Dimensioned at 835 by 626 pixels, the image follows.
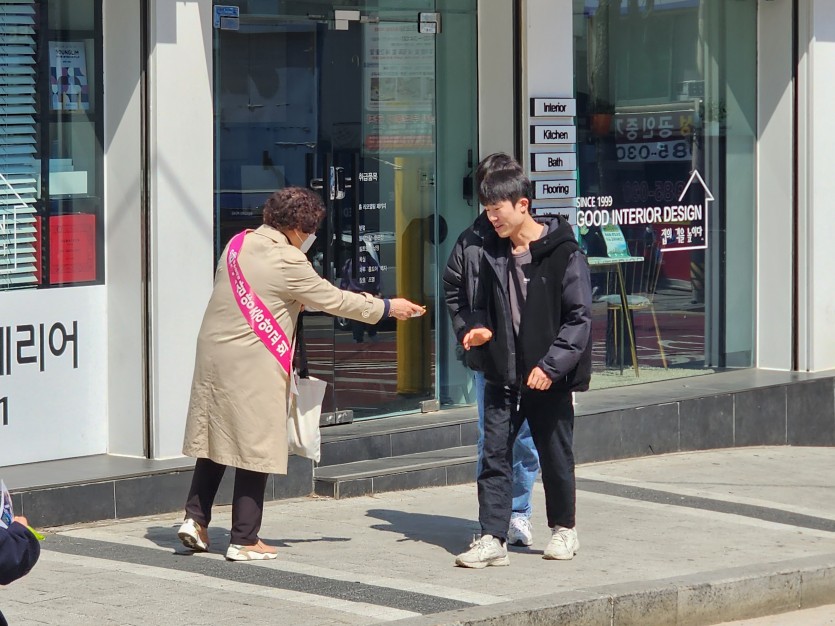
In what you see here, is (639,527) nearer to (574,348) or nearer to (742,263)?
(574,348)

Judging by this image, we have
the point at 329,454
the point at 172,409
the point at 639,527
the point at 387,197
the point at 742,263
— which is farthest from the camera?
the point at 742,263

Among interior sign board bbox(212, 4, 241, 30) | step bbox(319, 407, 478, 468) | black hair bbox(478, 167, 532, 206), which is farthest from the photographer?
step bbox(319, 407, 478, 468)

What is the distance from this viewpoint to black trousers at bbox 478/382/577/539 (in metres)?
6.68

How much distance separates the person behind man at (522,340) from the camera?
661cm

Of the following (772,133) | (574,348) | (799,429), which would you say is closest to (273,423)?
(574,348)

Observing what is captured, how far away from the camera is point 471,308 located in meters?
6.82

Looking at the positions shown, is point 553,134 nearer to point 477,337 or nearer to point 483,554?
point 477,337

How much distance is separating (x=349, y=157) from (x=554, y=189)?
56.6 inches

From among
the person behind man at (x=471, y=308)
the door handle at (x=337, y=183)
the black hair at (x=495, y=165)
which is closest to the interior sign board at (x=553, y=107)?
the door handle at (x=337, y=183)

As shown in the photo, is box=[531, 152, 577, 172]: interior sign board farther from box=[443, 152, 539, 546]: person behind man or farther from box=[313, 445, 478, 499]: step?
box=[443, 152, 539, 546]: person behind man

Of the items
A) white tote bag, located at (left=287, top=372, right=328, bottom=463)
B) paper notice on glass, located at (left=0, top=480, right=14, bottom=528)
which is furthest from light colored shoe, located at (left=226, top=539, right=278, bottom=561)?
paper notice on glass, located at (left=0, top=480, right=14, bottom=528)

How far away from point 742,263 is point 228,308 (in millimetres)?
6270

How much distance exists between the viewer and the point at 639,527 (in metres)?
7.76

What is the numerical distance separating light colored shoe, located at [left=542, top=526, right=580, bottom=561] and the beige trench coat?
4.22 ft
